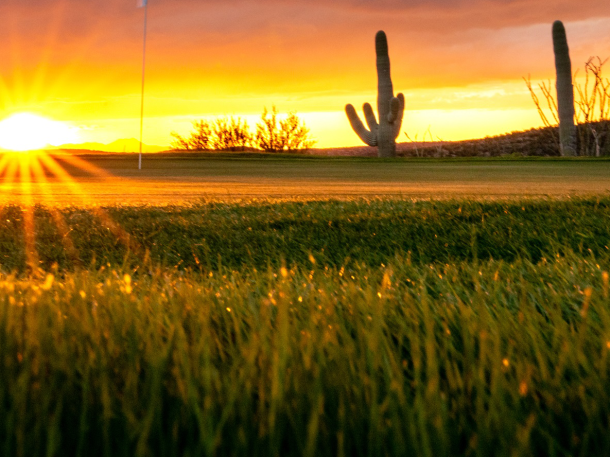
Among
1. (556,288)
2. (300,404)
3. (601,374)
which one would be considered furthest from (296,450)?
(556,288)

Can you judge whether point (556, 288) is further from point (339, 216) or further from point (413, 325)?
point (339, 216)

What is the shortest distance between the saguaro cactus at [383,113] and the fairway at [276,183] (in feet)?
20.7

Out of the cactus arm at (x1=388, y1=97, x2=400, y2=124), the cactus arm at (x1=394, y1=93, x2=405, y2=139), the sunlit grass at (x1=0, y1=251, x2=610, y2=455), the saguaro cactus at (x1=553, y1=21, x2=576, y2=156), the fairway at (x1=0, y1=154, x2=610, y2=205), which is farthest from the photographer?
the cactus arm at (x1=394, y1=93, x2=405, y2=139)

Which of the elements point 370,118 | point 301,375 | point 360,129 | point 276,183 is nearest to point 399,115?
point 370,118

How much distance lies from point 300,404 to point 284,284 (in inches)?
35.2

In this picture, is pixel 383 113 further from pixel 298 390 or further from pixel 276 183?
pixel 298 390

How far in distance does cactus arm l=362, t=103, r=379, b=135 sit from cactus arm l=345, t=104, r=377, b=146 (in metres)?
0.26

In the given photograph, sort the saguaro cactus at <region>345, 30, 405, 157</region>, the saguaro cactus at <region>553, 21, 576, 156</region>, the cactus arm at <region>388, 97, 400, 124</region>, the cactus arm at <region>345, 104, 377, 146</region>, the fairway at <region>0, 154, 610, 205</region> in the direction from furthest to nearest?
the cactus arm at <region>345, 104, 377, 146</region> < the saguaro cactus at <region>345, 30, 405, 157</region> < the saguaro cactus at <region>553, 21, 576, 156</region> < the cactus arm at <region>388, 97, 400, 124</region> < the fairway at <region>0, 154, 610, 205</region>

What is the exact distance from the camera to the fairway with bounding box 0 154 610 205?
951cm

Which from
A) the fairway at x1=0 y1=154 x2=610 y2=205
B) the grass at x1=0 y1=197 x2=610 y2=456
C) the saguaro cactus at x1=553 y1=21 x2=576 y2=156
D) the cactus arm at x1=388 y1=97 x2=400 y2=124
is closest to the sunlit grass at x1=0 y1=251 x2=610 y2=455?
A: the grass at x1=0 y1=197 x2=610 y2=456

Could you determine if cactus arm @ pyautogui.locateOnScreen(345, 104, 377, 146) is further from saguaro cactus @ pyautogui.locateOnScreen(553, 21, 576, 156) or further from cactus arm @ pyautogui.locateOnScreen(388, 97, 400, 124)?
saguaro cactus @ pyautogui.locateOnScreen(553, 21, 576, 156)

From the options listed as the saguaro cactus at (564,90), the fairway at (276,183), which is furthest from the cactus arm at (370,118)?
the saguaro cactus at (564,90)

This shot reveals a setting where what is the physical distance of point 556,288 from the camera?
7.23 feet

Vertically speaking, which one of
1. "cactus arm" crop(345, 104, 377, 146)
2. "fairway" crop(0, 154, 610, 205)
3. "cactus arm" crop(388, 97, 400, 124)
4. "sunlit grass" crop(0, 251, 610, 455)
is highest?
"cactus arm" crop(388, 97, 400, 124)
